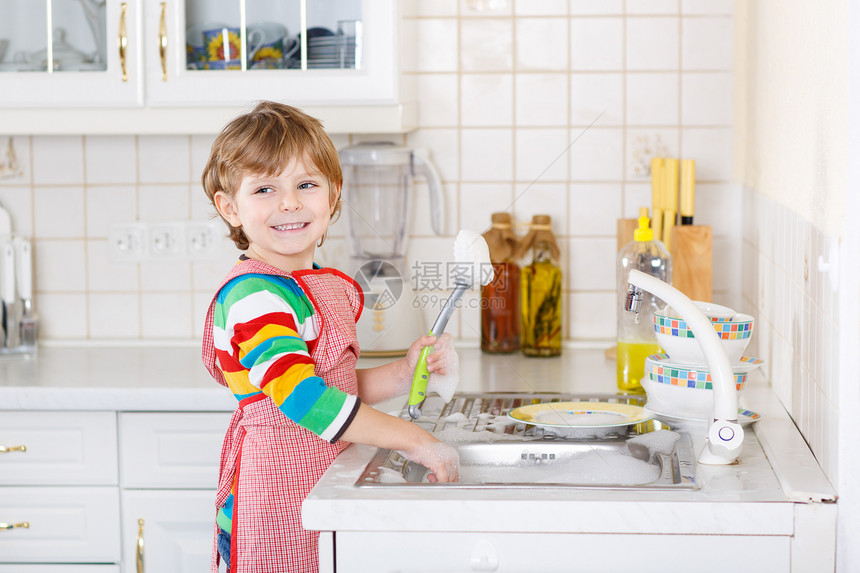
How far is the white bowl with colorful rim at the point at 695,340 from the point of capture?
1.34m

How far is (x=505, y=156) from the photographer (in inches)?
82.1

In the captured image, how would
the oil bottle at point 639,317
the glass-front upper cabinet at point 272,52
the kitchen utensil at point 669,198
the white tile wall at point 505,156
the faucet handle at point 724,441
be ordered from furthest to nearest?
the white tile wall at point 505,156 < the kitchen utensil at point 669,198 < the glass-front upper cabinet at point 272,52 < the oil bottle at point 639,317 < the faucet handle at point 724,441

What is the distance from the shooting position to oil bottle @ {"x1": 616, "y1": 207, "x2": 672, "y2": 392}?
5.38ft

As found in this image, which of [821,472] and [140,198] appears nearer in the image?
[821,472]

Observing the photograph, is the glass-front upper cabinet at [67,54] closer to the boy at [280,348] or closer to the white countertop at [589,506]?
the boy at [280,348]

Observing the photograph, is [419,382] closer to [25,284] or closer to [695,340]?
[695,340]

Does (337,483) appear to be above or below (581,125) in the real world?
below

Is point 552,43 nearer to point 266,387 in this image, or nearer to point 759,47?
point 759,47

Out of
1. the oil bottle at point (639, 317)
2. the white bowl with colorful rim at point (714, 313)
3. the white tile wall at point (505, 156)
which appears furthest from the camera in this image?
the white tile wall at point (505, 156)

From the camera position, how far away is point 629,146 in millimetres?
2059

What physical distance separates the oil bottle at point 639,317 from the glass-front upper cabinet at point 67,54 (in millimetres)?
966

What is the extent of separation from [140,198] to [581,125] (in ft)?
3.22

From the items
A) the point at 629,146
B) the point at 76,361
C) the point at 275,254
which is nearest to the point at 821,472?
the point at 275,254

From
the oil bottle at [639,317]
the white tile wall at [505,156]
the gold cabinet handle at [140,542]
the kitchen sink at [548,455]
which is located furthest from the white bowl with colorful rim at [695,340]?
the gold cabinet handle at [140,542]
